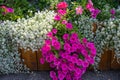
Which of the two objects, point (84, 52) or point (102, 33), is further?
point (102, 33)

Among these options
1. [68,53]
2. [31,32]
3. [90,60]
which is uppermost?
[31,32]

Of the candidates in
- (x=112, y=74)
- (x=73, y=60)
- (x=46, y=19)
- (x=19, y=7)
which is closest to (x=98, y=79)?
(x=112, y=74)

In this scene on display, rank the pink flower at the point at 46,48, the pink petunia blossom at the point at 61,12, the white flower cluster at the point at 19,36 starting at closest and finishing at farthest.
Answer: the pink flower at the point at 46,48
the white flower cluster at the point at 19,36
the pink petunia blossom at the point at 61,12

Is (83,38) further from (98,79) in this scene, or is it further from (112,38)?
(98,79)

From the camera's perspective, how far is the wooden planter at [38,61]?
360cm

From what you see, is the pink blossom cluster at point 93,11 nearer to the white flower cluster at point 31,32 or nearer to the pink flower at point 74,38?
the pink flower at point 74,38

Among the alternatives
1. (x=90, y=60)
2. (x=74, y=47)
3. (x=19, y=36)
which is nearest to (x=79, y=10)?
(x=74, y=47)

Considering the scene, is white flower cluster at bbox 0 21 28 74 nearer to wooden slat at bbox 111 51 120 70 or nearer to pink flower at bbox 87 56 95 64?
pink flower at bbox 87 56 95 64

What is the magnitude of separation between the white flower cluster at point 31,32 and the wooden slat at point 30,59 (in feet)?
0.39

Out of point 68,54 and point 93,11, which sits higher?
point 93,11

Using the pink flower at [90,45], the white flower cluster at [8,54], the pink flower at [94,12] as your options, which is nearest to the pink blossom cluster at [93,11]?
the pink flower at [94,12]

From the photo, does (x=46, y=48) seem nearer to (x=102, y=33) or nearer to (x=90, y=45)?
(x=90, y=45)

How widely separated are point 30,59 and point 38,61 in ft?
0.34

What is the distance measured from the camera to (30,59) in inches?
143
